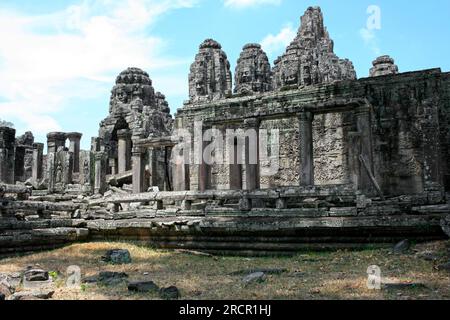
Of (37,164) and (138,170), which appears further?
(37,164)

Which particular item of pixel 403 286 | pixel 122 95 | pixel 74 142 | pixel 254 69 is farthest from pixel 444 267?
pixel 122 95

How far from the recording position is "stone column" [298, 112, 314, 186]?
13.7m

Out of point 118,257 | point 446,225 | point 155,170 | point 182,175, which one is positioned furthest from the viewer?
point 155,170

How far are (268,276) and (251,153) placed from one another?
6.95 m

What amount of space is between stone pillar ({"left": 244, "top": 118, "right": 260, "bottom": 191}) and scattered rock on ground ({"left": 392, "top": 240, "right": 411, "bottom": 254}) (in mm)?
5656

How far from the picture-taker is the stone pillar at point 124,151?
26.1m

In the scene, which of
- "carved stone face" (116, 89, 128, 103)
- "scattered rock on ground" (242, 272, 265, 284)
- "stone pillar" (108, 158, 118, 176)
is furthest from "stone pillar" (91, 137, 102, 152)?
"scattered rock on ground" (242, 272, 265, 284)

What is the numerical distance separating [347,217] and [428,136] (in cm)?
508

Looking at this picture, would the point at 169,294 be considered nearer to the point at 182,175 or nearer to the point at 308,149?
the point at 308,149

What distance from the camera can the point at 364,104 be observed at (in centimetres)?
1367

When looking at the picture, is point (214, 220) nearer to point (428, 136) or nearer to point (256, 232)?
point (256, 232)

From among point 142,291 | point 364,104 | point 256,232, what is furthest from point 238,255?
point 364,104

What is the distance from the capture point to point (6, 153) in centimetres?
2752
